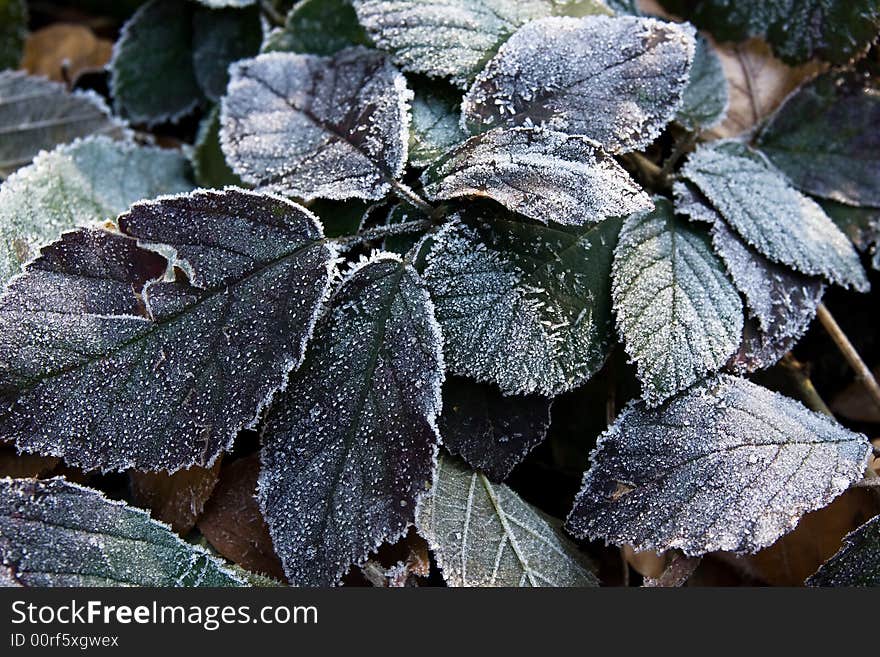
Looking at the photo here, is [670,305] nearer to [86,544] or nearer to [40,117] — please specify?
[86,544]

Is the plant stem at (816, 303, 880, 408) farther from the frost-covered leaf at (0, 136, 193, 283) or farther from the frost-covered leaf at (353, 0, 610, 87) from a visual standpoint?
the frost-covered leaf at (0, 136, 193, 283)

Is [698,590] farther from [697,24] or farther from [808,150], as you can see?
[697,24]

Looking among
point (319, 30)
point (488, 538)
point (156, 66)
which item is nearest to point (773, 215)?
point (488, 538)

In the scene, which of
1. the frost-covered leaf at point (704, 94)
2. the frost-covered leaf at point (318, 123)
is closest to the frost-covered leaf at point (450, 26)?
the frost-covered leaf at point (318, 123)

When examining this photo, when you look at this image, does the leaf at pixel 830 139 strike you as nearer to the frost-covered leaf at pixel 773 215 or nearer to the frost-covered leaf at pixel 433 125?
the frost-covered leaf at pixel 773 215

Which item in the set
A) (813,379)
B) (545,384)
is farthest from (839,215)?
(545,384)

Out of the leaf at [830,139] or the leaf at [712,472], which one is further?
the leaf at [830,139]
